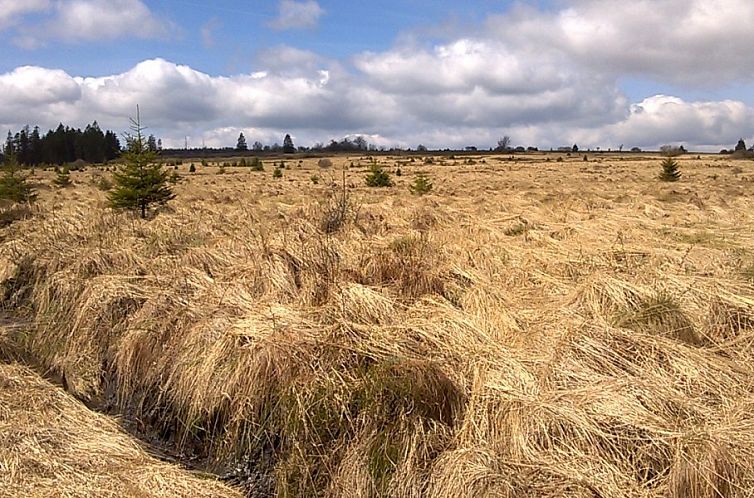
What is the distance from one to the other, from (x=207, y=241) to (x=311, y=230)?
1750mm

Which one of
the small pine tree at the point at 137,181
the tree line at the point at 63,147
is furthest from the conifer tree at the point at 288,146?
the small pine tree at the point at 137,181

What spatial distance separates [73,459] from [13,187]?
59.4 ft

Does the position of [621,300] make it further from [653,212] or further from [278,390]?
[653,212]

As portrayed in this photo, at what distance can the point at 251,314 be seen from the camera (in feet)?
17.8

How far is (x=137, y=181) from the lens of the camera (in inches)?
591

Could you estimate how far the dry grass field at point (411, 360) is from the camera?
3.37m

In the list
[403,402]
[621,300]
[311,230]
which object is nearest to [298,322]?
[403,402]

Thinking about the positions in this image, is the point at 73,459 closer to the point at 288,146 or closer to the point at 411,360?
the point at 411,360

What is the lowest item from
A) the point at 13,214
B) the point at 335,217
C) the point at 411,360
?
the point at 411,360

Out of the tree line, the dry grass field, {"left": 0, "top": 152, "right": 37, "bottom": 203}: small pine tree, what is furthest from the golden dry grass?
the tree line

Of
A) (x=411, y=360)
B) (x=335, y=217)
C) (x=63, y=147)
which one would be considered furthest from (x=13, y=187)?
(x=63, y=147)

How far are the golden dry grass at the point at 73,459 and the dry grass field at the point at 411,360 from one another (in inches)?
1.8

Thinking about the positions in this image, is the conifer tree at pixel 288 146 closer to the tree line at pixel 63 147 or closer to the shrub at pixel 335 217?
the tree line at pixel 63 147

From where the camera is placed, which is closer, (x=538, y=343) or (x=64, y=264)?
(x=538, y=343)
